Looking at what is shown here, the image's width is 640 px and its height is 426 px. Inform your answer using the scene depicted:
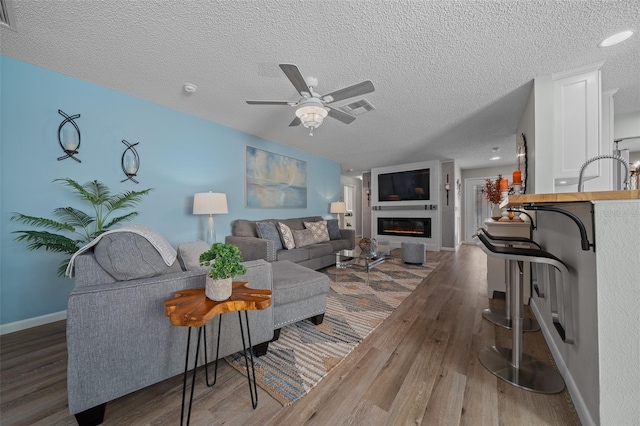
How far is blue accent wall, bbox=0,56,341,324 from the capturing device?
2.00m

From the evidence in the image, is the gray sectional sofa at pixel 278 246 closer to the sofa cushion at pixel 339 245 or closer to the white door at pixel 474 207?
the sofa cushion at pixel 339 245

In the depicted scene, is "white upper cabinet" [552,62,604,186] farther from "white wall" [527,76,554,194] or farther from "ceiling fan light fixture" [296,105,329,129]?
"ceiling fan light fixture" [296,105,329,129]

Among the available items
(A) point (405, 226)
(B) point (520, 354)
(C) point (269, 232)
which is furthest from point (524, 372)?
(A) point (405, 226)

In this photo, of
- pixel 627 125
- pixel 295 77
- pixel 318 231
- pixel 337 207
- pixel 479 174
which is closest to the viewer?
pixel 295 77

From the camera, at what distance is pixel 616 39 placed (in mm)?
1752

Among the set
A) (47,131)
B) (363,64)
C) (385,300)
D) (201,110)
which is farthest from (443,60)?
(47,131)

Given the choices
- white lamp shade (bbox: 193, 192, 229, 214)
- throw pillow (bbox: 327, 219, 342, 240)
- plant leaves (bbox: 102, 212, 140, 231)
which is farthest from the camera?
throw pillow (bbox: 327, 219, 342, 240)

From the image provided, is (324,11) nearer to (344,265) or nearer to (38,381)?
(38,381)

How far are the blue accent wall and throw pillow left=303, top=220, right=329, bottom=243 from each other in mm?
1462

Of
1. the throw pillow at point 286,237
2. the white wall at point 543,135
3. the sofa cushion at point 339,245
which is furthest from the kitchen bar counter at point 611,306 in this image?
the sofa cushion at point 339,245

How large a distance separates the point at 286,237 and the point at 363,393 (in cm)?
257

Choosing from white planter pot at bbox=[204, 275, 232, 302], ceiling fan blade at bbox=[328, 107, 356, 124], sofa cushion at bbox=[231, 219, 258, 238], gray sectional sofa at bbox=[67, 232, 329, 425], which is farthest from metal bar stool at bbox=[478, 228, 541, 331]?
sofa cushion at bbox=[231, 219, 258, 238]

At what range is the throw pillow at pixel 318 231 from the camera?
4.17 metres

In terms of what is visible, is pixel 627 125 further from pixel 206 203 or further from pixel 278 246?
pixel 206 203
